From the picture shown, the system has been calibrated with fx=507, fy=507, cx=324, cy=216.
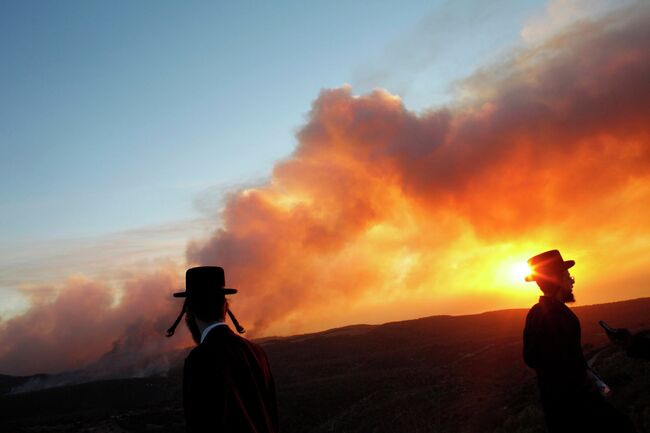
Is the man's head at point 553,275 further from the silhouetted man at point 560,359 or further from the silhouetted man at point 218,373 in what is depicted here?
the silhouetted man at point 218,373

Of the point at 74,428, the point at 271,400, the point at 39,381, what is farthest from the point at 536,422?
the point at 39,381

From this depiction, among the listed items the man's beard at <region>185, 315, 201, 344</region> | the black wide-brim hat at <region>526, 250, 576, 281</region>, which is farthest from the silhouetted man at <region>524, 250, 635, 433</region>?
the man's beard at <region>185, 315, 201, 344</region>

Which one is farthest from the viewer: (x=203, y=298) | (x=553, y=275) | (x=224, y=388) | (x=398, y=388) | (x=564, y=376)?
→ (x=398, y=388)

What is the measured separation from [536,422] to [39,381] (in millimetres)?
100236

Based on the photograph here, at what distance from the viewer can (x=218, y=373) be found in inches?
122

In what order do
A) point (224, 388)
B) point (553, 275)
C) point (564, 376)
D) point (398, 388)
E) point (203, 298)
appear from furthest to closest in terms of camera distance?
point (398, 388) → point (553, 275) → point (564, 376) → point (203, 298) → point (224, 388)

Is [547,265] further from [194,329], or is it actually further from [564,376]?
[194,329]

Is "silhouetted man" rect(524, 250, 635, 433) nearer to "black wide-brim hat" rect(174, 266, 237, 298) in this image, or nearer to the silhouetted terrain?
"black wide-brim hat" rect(174, 266, 237, 298)

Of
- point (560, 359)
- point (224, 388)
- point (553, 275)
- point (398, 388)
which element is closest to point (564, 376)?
point (560, 359)

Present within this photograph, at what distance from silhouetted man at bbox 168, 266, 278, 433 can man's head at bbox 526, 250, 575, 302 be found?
13.4 feet

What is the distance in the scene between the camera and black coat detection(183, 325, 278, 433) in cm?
304

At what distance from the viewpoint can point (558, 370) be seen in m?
5.75

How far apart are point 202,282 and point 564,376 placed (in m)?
4.32

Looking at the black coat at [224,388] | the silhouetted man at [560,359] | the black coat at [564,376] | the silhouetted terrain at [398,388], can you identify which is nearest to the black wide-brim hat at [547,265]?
the silhouetted man at [560,359]
